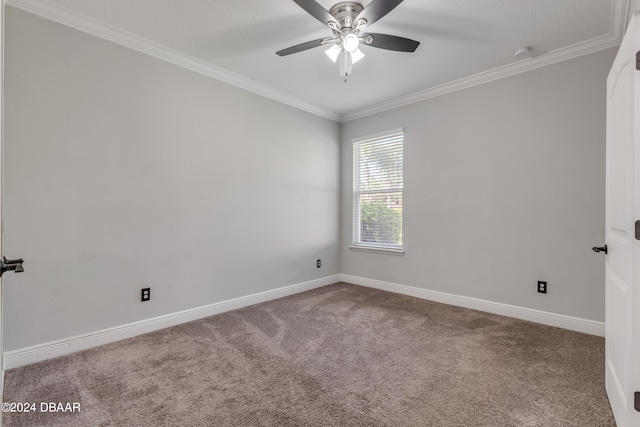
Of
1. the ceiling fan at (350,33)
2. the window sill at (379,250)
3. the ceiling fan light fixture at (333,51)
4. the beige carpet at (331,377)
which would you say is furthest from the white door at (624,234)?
the window sill at (379,250)

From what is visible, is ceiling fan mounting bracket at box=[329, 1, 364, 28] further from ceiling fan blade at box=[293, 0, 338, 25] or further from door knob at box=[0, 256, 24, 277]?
door knob at box=[0, 256, 24, 277]

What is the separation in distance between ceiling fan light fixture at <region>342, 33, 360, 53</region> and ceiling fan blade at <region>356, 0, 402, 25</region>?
0.10m

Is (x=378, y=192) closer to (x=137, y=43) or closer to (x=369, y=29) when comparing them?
(x=369, y=29)

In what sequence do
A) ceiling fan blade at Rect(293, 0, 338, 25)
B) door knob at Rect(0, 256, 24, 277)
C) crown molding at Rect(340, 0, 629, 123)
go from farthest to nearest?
crown molding at Rect(340, 0, 629, 123) → ceiling fan blade at Rect(293, 0, 338, 25) → door knob at Rect(0, 256, 24, 277)

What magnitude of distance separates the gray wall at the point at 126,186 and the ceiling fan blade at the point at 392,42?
179cm

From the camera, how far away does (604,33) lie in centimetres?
255

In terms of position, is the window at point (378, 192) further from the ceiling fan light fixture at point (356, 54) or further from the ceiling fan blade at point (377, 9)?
the ceiling fan blade at point (377, 9)

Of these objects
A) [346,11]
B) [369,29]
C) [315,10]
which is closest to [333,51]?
[346,11]

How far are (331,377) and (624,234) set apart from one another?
1792 millimetres

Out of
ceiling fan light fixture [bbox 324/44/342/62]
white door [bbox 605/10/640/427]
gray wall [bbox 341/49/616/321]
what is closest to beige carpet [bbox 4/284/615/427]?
white door [bbox 605/10/640/427]

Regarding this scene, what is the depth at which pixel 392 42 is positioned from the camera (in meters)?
2.26

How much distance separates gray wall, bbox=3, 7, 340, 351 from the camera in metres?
2.22

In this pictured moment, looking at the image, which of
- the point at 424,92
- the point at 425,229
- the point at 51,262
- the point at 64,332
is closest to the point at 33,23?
the point at 51,262

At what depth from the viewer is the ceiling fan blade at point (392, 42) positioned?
2191mm
